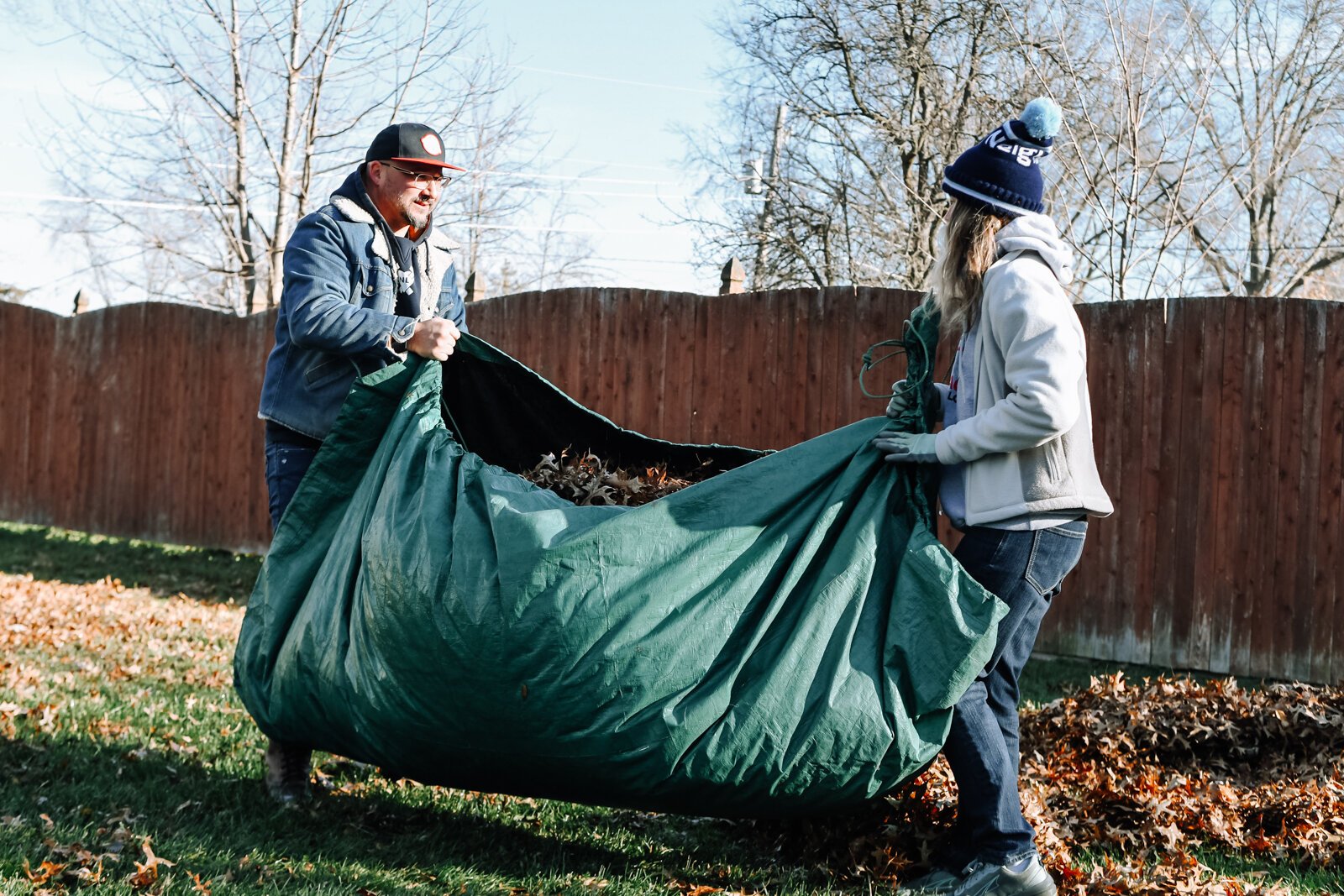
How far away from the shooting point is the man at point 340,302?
3375 millimetres

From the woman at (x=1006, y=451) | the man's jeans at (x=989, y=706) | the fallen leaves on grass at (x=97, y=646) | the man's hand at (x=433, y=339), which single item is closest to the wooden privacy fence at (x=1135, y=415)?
the fallen leaves on grass at (x=97, y=646)

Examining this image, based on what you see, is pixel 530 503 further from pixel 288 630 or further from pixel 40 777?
pixel 40 777

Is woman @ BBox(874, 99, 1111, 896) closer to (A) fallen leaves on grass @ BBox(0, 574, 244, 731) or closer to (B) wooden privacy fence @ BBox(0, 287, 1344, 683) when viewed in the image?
(A) fallen leaves on grass @ BBox(0, 574, 244, 731)

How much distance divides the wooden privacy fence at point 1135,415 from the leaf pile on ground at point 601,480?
3.99 m

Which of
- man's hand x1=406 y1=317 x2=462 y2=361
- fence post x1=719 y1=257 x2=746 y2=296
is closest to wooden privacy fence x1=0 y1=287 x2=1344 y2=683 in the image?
fence post x1=719 y1=257 x2=746 y2=296

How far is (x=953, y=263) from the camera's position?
3.00 m

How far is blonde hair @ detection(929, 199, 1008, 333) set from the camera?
9.73 ft

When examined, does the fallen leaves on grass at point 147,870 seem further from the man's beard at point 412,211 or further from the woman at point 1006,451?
the man's beard at point 412,211

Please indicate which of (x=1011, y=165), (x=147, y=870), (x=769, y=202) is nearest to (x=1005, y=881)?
(x=1011, y=165)

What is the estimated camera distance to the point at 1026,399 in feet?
8.91

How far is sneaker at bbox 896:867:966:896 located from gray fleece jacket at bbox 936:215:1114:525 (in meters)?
0.83

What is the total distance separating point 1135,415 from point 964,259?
4.12m

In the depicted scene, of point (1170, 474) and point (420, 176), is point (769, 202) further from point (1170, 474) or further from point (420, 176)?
point (420, 176)

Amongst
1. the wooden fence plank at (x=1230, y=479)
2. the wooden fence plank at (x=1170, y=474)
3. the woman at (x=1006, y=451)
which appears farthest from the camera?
the wooden fence plank at (x=1170, y=474)
